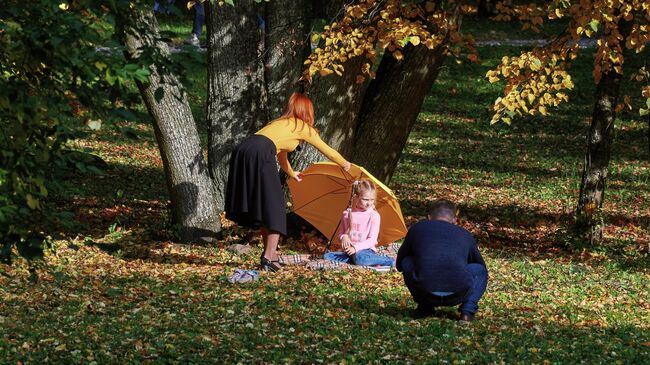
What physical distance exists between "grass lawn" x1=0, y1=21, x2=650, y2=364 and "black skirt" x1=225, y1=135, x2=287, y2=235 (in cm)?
60

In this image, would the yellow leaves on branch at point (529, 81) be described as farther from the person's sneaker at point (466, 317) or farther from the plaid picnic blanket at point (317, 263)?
the person's sneaker at point (466, 317)

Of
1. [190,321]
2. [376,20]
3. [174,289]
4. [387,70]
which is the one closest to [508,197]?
[387,70]

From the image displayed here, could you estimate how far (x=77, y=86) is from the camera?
5289mm

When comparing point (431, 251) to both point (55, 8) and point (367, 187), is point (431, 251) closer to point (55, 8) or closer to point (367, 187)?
point (367, 187)

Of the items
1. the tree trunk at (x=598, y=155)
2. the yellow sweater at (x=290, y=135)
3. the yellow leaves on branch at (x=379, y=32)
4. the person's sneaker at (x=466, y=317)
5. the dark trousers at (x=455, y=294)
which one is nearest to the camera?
the dark trousers at (x=455, y=294)

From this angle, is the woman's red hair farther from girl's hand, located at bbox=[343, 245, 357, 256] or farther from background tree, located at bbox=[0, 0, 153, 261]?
background tree, located at bbox=[0, 0, 153, 261]

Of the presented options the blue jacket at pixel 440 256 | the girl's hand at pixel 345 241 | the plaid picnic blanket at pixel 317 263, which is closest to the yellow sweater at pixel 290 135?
the girl's hand at pixel 345 241

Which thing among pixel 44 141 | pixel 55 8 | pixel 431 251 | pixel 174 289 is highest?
pixel 55 8

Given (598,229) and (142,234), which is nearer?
(142,234)

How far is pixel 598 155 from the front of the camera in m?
13.8

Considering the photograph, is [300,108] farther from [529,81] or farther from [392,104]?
[529,81]

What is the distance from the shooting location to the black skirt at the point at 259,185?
1084cm

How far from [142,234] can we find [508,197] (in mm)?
8187

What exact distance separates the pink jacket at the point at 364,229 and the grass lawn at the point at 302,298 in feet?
1.51
